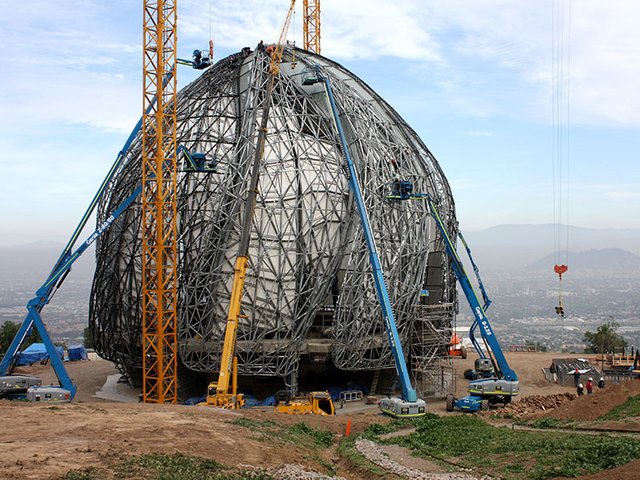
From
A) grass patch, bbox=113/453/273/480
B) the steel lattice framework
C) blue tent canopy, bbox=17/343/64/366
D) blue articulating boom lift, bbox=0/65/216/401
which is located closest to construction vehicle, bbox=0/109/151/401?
blue articulating boom lift, bbox=0/65/216/401

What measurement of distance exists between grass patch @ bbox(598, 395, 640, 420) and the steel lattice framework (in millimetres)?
16057

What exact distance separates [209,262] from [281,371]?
818 cm

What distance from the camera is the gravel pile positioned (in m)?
25.3

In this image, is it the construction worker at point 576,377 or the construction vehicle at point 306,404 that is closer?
the construction vehicle at point 306,404

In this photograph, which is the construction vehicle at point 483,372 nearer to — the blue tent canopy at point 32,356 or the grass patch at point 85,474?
the grass patch at point 85,474

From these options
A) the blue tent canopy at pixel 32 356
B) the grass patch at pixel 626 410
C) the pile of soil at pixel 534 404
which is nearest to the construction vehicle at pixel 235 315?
the pile of soil at pixel 534 404

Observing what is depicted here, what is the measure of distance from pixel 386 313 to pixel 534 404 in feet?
34.7

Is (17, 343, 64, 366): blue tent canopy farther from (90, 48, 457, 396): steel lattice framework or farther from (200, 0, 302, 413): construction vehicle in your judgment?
(200, 0, 302, 413): construction vehicle

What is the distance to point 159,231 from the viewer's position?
46688 millimetres

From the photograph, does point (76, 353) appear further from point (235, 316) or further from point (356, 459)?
point (356, 459)

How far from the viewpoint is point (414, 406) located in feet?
136

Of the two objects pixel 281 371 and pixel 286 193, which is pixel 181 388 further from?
pixel 286 193

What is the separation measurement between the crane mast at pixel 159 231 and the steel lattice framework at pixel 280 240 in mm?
1437

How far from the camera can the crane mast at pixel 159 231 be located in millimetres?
46188
